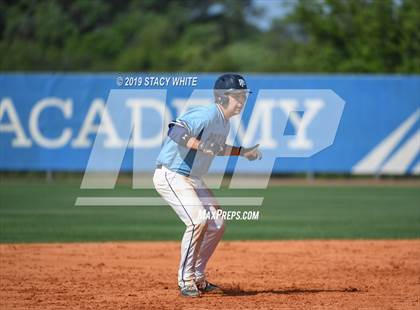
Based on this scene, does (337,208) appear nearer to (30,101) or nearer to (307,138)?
(307,138)

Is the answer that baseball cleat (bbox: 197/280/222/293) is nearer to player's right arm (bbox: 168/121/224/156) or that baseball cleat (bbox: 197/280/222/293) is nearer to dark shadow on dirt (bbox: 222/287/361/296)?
dark shadow on dirt (bbox: 222/287/361/296)

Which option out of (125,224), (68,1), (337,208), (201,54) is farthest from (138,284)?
(68,1)

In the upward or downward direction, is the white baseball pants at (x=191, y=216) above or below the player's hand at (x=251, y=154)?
below

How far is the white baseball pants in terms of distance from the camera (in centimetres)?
875

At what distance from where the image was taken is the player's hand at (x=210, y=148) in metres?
8.50

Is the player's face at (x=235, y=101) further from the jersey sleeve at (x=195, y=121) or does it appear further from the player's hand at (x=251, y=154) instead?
the player's hand at (x=251, y=154)

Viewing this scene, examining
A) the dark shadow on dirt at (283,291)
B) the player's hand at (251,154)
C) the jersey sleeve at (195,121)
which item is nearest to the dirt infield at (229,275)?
the dark shadow on dirt at (283,291)

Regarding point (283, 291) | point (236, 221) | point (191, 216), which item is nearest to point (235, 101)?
point (191, 216)

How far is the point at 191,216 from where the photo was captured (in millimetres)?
8750

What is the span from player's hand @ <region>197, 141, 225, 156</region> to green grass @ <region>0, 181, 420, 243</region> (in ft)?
19.4

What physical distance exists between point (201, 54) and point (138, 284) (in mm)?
29970

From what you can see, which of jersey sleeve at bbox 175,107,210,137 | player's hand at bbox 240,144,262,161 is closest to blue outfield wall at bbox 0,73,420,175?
player's hand at bbox 240,144,262,161

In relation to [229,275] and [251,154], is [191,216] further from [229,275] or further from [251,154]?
[229,275]

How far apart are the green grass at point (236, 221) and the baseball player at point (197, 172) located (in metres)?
5.61
